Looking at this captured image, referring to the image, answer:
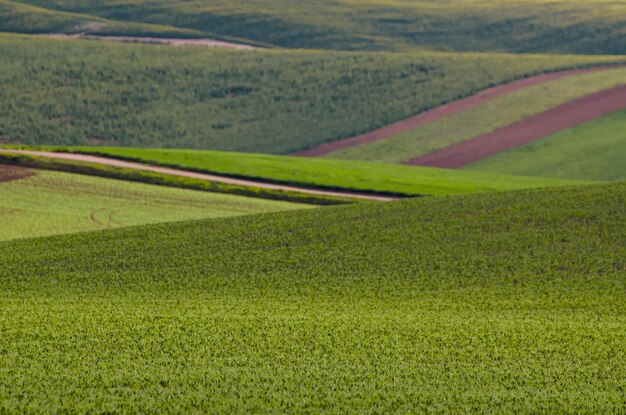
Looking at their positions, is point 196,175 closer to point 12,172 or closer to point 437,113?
point 12,172

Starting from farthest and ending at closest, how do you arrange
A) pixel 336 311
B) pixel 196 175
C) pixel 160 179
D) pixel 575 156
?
1. pixel 575 156
2. pixel 196 175
3. pixel 160 179
4. pixel 336 311

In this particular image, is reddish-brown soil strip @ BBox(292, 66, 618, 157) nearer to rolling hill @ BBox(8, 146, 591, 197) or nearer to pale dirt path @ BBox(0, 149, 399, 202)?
rolling hill @ BBox(8, 146, 591, 197)

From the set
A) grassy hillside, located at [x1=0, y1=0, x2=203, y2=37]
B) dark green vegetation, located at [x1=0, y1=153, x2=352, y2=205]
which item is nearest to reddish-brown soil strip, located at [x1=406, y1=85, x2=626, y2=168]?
dark green vegetation, located at [x1=0, y1=153, x2=352, y2=205]

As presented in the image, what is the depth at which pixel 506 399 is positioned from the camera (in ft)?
57.7

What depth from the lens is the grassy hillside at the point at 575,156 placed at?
53656 millimetres

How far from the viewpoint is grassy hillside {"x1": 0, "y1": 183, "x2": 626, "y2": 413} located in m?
17.8

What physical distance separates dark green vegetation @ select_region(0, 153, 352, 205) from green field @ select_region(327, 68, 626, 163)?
1402 centimetres

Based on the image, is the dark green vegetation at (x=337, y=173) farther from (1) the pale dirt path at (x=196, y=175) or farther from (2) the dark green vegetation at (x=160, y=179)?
(2) the dark green vegetation at (x=160, y=179)

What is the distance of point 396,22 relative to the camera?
102m

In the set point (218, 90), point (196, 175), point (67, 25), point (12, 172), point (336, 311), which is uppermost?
point (67, 25)

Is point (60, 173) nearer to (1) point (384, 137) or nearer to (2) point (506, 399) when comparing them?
(1) point (384, 137)

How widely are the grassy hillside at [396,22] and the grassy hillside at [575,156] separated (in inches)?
1313

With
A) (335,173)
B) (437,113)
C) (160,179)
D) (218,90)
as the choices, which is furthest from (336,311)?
(218,90)

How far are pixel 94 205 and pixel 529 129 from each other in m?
28.3
